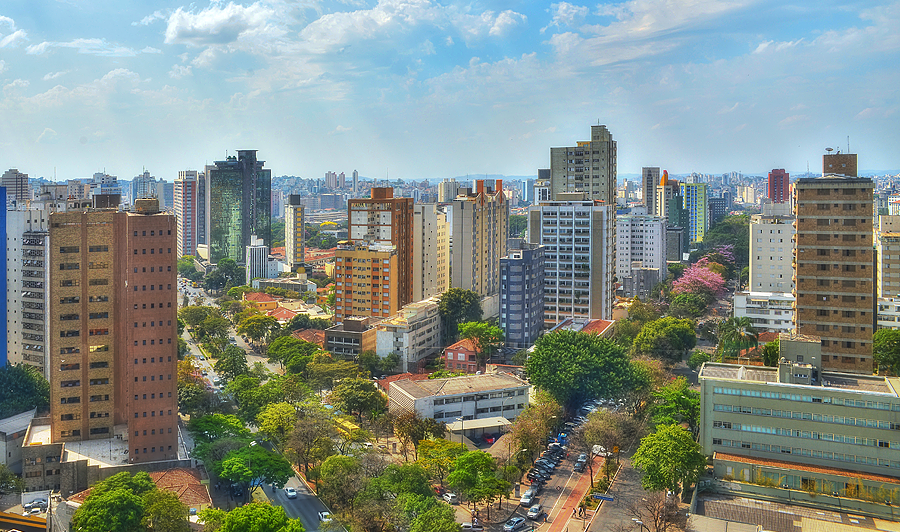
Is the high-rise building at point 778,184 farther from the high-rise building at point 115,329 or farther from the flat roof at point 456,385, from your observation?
the high-rise building at point 115,329

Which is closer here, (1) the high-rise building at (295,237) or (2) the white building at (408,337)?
(2) the white building at (408,337)

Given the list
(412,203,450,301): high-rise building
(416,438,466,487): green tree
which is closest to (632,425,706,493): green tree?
(416,438,466,487): green tree

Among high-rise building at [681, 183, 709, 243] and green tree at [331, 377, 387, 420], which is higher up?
high-rise building at [681, 183, 709, 243]

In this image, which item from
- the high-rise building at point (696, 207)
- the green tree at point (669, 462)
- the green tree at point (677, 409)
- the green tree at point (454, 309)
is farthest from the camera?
the high-rise building at point (696, 207)

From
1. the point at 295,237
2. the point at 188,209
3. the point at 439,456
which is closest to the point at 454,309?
the point at 439,456

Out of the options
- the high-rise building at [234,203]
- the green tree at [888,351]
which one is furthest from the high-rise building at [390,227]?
the high-rise building at [234,203]

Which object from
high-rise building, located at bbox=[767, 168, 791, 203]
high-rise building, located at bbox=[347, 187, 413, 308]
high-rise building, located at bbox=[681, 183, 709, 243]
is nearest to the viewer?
high-rise building, located at bbox=[347, 187, 413, 308]

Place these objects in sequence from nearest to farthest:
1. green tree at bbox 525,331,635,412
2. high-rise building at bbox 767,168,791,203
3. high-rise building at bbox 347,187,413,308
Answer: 1. green tree at bbox 525,331,635,412
2. high-rise building at bbox 347,187,413,308
3. high-rise building at bbox 767,168,791,203

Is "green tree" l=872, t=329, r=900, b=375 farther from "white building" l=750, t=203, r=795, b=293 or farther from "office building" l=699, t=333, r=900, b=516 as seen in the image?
"white building" l=750, t=203, r=795, b=293
